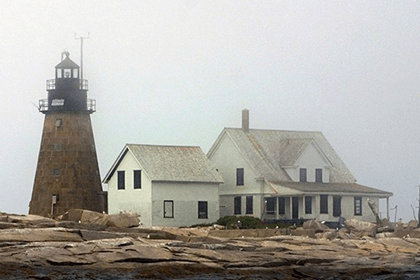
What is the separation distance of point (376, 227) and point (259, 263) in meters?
17.5

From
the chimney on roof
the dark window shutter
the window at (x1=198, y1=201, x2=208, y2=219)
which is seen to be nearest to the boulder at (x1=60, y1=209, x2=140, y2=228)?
the window at (x1=198, y1=201, x2=208, y2=219)

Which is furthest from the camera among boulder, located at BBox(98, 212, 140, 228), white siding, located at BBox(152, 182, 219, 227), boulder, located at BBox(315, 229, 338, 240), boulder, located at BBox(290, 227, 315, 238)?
Result: white siding, located at BBox(152, 182, 219, 227)

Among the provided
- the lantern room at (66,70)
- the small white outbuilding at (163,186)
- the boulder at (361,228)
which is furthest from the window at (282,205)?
the lantern room at (66,70)

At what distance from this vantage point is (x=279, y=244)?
35.9m

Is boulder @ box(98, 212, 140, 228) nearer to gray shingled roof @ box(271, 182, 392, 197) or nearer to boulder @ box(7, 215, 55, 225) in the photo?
boulder @ box(7, 215, 55, 225)

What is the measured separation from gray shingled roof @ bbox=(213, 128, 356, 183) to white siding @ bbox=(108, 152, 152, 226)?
5.72 metres

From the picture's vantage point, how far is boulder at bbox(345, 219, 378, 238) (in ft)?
148

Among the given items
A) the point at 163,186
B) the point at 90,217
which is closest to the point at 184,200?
the point at 163,186

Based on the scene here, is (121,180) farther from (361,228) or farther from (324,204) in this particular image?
(361,228)

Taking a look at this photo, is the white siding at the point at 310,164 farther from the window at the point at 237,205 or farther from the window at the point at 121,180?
the window at the point at 121,180

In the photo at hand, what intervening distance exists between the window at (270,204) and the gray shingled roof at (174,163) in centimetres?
267

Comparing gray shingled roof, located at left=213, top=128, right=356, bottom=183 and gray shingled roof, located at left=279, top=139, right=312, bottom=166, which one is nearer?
gray shingled roof, located at left=213, top=128, right=356, bottom=183

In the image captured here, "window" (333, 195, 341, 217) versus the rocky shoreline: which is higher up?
"window" (333, 195, 341, 217)

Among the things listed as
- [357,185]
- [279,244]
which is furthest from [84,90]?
[279,244]
